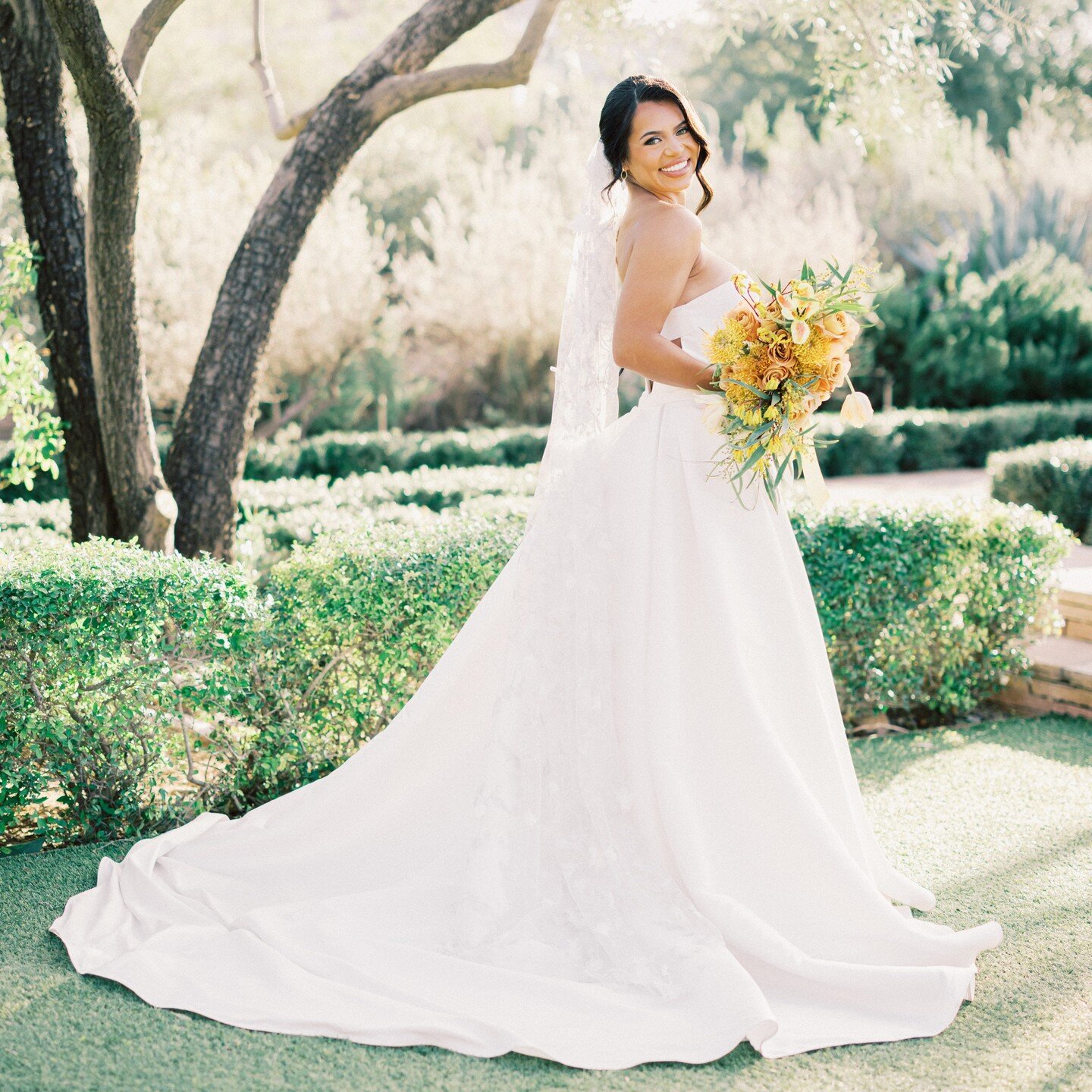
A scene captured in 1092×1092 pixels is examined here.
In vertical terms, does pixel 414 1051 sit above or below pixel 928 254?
below

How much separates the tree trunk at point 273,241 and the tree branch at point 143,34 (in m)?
0.70

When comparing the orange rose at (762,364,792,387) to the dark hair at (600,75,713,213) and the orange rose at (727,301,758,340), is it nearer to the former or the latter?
the orange rose at (727,301,758,340)

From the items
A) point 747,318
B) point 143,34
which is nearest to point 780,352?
point 747,318

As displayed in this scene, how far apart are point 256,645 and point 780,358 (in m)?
2.12

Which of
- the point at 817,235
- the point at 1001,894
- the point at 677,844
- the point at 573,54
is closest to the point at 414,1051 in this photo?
the point at 677,844

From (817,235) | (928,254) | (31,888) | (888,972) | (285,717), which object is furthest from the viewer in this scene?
(928,254)

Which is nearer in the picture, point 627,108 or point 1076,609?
point 627,108

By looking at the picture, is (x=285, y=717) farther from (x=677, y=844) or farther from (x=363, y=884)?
(x=677, y=844)

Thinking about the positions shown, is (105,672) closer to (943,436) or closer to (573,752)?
(573,752)

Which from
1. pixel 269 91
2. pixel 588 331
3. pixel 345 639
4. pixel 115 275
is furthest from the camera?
pixel 269 91

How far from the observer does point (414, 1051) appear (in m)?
2.58

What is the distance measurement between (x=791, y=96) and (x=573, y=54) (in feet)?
81.9

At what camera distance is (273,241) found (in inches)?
203

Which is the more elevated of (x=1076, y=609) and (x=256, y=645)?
(x=256, y=645)
